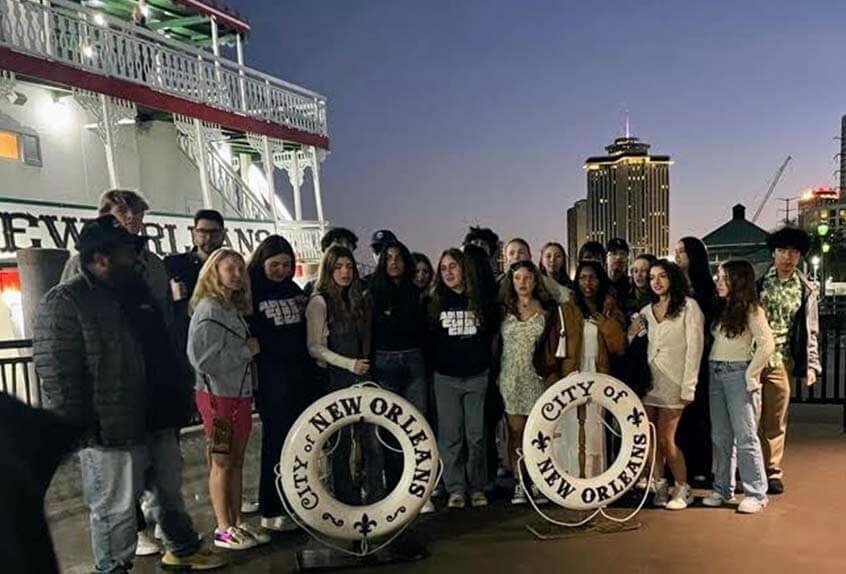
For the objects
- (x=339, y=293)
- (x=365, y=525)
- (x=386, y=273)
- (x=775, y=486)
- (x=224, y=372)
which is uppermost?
(x=386, y=273)

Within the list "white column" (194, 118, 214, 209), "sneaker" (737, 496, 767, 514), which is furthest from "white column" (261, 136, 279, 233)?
"sneaker" (737, 496, 767, 514)

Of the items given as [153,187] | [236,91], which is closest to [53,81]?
[153,187]

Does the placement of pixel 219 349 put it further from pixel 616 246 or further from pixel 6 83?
pixel 6 83

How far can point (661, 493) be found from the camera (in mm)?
4504

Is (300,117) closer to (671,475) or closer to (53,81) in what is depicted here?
(53,81)

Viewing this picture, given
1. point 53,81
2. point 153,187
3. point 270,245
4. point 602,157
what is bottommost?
point 270,245

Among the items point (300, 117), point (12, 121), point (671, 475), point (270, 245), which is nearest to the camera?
point (270, 245)

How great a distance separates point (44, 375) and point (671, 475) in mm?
4072

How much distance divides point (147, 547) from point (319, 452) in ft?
4.14

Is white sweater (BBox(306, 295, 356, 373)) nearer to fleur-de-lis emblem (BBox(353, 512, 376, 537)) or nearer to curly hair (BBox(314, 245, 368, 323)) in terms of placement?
curly hair (BBox(314, 245, 368, 323))

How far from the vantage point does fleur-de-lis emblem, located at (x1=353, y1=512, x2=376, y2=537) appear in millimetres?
3641

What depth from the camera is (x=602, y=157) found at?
154m

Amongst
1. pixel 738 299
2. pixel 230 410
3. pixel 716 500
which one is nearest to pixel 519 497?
pixel 716 500

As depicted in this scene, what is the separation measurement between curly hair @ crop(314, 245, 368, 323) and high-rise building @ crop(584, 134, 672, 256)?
139 m
